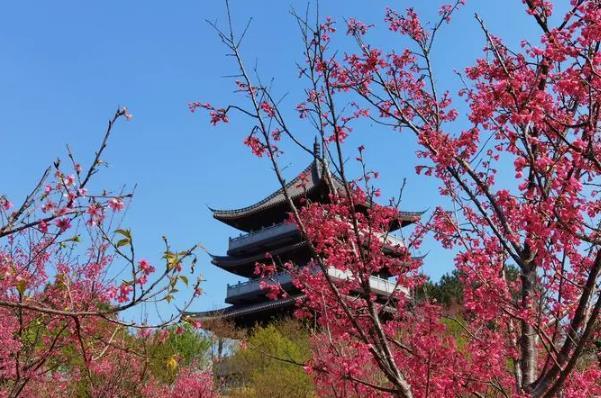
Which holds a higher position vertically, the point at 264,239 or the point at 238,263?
the point at 264,239

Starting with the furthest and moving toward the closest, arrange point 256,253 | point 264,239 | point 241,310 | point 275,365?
1. point 256,253
2. point 264,239
3. point 241,310
4. point 275,365

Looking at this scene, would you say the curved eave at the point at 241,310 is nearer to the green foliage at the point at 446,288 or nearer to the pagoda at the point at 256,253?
the pagoda at the point at 256,253

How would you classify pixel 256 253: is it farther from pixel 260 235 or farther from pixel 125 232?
pixel 125 232

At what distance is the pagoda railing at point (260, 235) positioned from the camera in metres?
34.1

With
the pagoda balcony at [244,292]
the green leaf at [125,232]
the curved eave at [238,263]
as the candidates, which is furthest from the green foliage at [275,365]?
the green leaf at [125,232]

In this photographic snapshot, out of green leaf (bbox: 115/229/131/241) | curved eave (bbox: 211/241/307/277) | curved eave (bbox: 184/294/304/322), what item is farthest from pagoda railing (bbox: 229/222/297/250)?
green leaf (bbox: 115/229/131/241)

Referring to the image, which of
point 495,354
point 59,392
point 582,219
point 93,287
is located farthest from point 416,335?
point 59,392

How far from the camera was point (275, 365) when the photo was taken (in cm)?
2102

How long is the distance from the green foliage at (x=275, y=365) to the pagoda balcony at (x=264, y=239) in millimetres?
5725

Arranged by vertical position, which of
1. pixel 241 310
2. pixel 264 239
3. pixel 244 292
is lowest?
pixel 241 310

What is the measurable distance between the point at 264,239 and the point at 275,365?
14.5 meters

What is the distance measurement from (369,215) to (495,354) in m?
1.98

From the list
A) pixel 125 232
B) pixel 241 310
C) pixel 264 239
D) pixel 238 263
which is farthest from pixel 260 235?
pixel 125 232

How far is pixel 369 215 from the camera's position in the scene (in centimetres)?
654
